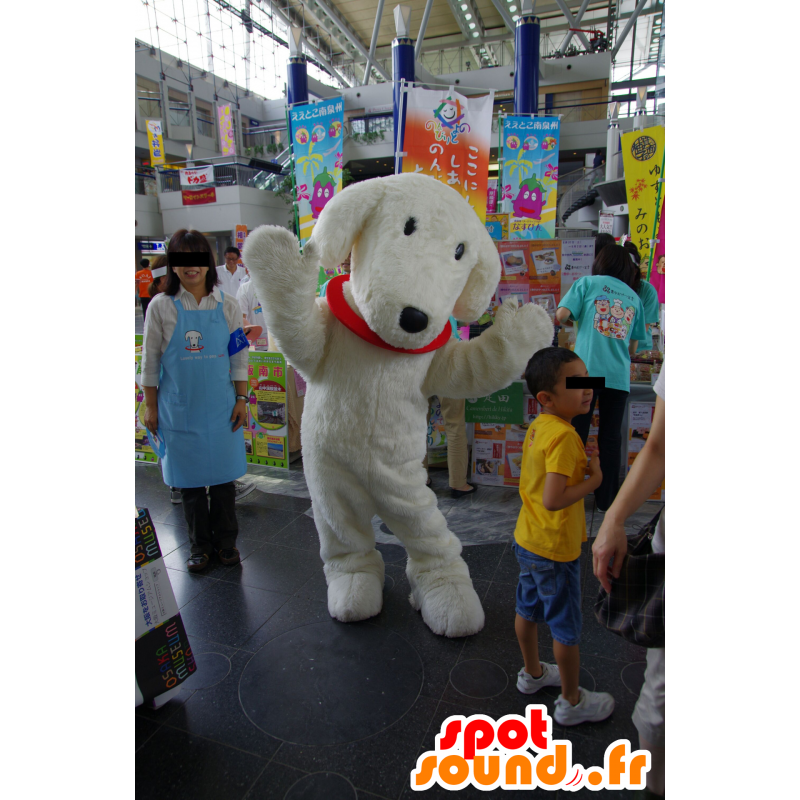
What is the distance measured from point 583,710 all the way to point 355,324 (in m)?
1.45

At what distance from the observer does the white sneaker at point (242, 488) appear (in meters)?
3.61

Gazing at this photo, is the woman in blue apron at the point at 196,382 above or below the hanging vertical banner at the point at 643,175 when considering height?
below

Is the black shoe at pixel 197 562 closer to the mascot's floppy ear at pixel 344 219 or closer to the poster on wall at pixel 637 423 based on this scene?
the mascot's floppy ear at pixel 344 219

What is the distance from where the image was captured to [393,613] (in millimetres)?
2250

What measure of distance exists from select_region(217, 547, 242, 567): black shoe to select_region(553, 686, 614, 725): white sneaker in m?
1.71

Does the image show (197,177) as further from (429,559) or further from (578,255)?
(429,559)

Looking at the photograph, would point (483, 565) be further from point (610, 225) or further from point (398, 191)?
point (610, 225)

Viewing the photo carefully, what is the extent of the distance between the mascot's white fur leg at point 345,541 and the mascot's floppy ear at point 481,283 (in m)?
0.79

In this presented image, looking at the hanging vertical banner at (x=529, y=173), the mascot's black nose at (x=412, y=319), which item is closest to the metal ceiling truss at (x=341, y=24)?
the hanging vertical banner at (x=529, y=173)

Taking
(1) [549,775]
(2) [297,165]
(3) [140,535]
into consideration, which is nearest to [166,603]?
(3) [140,535]

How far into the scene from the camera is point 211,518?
275 cm

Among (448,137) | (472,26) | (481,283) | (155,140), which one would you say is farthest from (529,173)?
(472,26)

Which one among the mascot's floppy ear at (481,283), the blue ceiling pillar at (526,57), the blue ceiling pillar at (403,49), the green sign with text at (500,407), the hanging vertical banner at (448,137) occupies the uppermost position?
the blue ceiling pillar at (526,57)

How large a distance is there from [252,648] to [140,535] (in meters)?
0.68
